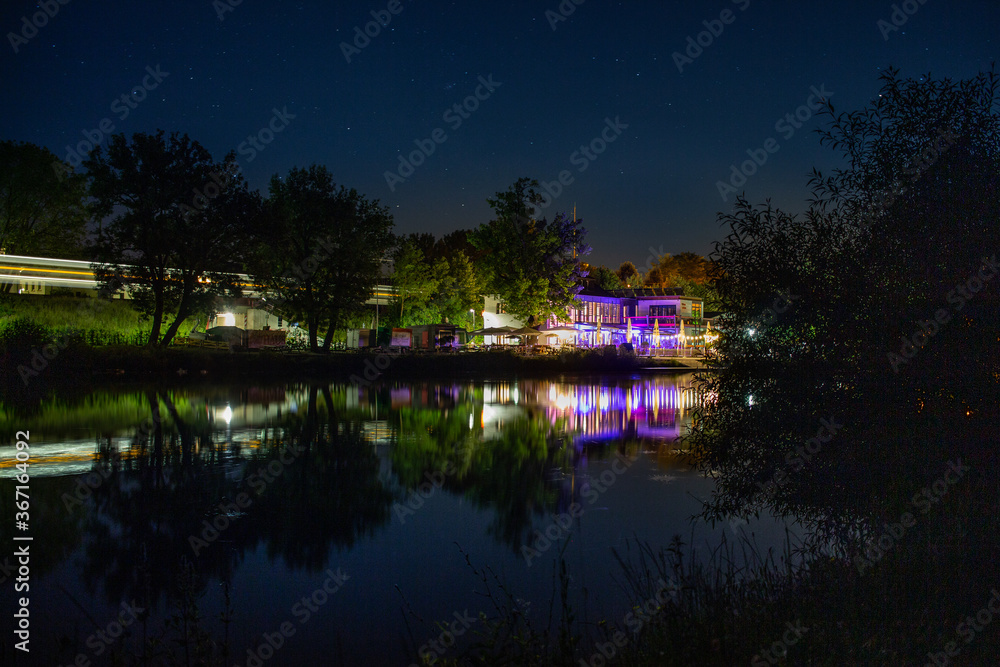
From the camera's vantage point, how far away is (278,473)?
599 inches

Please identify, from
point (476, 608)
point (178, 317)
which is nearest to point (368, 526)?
point (476, 608)

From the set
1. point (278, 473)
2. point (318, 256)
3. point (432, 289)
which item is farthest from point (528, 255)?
point (278, 473)

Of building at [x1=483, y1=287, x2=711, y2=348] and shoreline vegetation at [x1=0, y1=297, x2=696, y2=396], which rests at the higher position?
building at [x1=483, y1=287, x2=711, y2=348]

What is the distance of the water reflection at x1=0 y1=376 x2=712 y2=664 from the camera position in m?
9.80

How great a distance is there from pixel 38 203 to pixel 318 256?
3423 centimetres

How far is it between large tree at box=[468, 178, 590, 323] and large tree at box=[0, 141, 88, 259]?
40540 mm

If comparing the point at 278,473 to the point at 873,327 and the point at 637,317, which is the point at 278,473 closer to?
the point at 873,327

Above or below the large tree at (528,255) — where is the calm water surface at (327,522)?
below

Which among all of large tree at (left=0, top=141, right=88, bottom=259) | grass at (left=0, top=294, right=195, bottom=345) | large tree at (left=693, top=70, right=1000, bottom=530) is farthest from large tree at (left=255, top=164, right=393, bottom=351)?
large tree at (left=693, top=70, right=1000, bottom=530)

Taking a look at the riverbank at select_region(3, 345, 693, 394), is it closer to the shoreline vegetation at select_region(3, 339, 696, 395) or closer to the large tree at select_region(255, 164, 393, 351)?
the shoreline vegetation at select_region(3, 339, 696, 395)

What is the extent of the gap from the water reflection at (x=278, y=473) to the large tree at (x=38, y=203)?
4674cm

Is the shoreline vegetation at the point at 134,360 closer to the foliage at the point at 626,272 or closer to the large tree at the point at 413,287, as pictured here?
the large tree at the point at 413,287

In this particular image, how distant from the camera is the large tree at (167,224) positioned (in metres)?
43.9

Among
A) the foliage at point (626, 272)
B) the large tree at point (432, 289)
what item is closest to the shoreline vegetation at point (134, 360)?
the large tree at point (432, 289)
